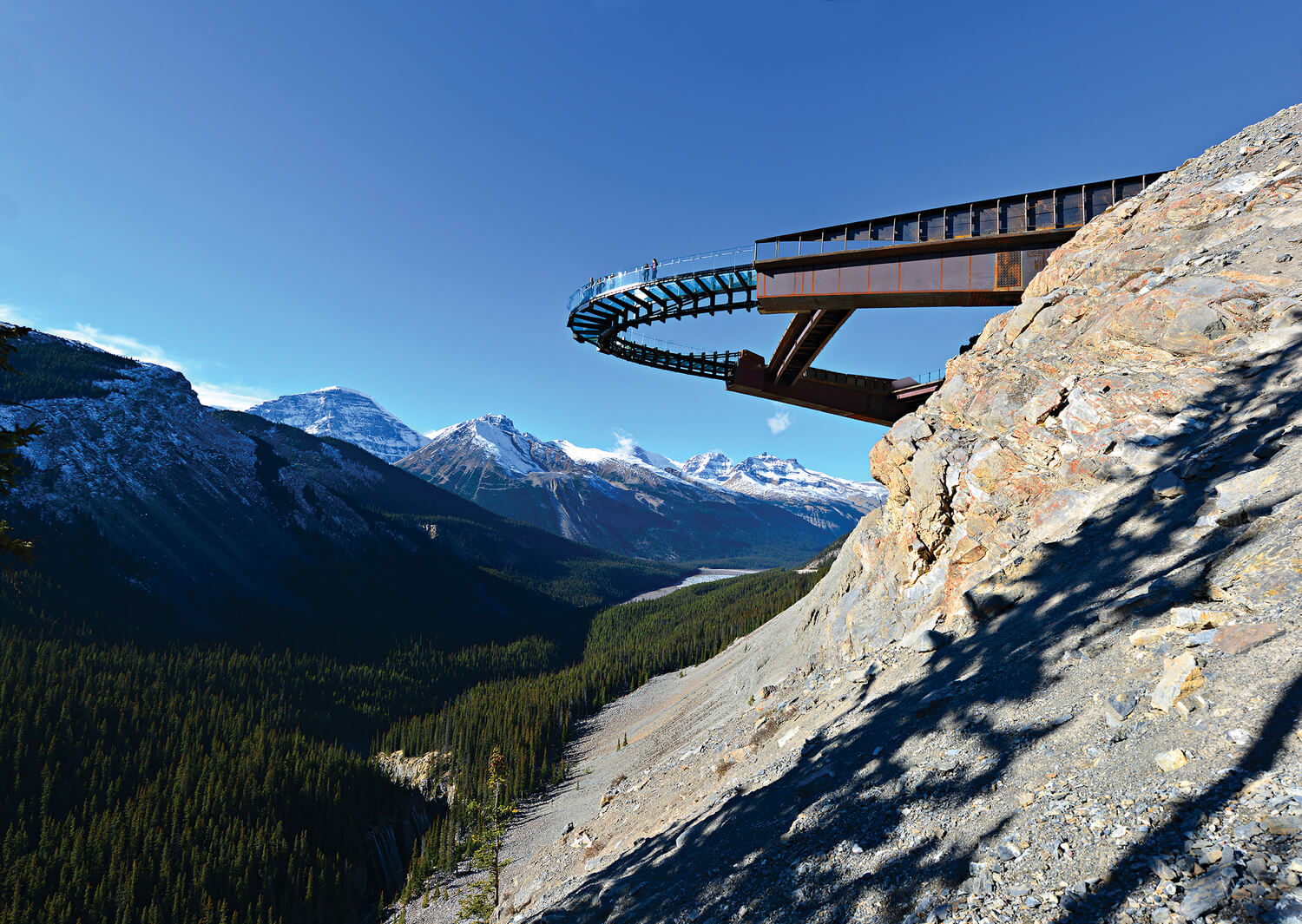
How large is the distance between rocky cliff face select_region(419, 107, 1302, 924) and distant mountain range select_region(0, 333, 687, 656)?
10696cm

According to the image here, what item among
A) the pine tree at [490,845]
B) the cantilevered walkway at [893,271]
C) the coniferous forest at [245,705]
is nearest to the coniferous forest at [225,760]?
the coniferous forest at [245,705]

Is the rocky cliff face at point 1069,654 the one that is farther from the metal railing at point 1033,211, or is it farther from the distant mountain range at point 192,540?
the distant mountain range at point 192,540

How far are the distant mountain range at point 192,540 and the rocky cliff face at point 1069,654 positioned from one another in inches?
4211

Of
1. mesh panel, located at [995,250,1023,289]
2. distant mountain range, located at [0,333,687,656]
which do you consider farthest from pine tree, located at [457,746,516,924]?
distant mountain range, located at [0,333,687,656]

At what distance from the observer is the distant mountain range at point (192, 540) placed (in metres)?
94.9

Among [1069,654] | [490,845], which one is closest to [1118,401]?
[1069,654]

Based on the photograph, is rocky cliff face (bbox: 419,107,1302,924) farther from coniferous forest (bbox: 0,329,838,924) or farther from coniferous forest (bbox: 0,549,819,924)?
coniferous forest (bbox: 0,549,819,924)

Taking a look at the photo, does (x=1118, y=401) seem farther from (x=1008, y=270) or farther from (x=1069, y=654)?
(x=1008, y=270)

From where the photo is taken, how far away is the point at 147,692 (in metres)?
64.1

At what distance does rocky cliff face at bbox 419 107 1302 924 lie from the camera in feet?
18.8

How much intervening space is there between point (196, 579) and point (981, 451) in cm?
13667

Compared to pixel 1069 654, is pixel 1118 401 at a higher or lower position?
higher

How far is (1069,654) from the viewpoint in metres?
9.52

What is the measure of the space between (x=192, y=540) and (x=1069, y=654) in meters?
149
